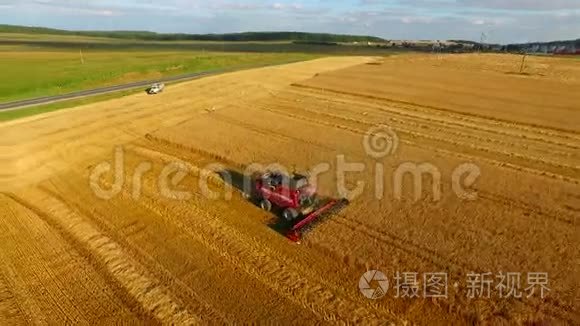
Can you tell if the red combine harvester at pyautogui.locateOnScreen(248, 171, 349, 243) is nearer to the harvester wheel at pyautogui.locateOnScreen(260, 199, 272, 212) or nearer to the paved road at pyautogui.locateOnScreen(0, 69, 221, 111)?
the harvester wheel at pyautogui.locateOnScreen(260, 199, 272, 212)

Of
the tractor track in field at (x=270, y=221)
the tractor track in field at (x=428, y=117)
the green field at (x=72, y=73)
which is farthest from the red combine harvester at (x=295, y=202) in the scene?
the green field at (x=72, y=73)

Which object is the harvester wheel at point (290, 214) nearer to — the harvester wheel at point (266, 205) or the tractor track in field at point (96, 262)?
the harvester wheel at point (266, 205)

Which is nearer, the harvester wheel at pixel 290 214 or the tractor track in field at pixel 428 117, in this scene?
the harvester wheel at pixel 290 214

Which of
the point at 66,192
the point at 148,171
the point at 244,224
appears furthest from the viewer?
the point at 148,171

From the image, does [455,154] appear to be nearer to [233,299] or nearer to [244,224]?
[244,224]

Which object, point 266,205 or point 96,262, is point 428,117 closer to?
point 266,205

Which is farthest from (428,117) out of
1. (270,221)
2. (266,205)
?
(270,221)

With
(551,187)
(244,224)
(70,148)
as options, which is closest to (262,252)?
(244,224)

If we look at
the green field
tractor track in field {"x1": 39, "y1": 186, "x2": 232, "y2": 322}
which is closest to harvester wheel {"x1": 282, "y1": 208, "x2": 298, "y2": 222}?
tractor track in field {"x1": 39, "y1": 186, "x2": 232, "y2": 322}

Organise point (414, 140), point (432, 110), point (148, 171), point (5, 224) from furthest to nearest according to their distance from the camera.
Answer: point (432, 110) → point (414, 140) → point (148, 171) → point (5, 224)
